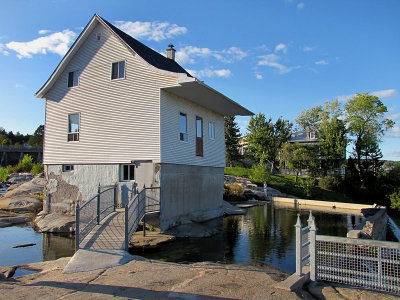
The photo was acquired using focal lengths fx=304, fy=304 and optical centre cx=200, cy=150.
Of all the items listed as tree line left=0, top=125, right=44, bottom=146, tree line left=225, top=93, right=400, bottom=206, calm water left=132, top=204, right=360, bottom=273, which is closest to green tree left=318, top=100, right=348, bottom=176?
tree line left=225, top=93, right=400, bottom=206

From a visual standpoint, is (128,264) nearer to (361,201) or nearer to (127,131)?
(127,131)

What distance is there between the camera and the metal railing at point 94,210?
35.3 ft

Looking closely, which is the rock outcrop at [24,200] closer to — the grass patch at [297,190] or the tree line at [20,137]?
the grass patch at [297,190]

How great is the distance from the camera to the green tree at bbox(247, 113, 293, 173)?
57.3 meters

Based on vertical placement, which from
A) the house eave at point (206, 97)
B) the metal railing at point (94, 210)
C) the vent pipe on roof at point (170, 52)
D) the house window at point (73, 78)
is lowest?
the metal railing at point (94, 210)

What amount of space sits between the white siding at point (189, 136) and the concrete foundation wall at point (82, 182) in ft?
4.93

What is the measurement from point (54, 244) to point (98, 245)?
5.46 meters

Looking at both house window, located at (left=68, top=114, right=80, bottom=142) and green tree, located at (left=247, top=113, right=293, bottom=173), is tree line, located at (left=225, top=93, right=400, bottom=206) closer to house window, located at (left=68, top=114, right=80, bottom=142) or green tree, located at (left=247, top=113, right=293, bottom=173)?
green tree, located at (left=247, top=113, right=293, bottom=173)

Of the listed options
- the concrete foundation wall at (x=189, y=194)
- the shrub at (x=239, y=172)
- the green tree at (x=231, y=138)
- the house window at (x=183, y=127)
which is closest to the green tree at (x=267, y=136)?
the green tree at (x=231, y=138)

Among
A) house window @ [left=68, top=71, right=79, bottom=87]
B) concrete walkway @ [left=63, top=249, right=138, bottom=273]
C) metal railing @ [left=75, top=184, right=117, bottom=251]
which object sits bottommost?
concrete walkway @ [left=63, top=249, right=138, bottom=273]

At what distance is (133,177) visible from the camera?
16594 millimetres

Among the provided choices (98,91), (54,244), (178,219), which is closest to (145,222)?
(178,219)

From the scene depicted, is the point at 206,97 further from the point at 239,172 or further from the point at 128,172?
the point at 239,172

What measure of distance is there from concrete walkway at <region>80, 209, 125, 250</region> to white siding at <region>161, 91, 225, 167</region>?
4.36 metres
